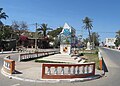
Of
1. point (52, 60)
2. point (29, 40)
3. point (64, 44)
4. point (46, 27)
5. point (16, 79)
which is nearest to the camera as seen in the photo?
point (16, 79)

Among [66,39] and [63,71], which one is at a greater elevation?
[66,39]

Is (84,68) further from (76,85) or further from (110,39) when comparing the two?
(110,39)

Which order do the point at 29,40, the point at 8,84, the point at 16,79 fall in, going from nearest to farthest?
the point at 8,84 → the point at 16,79 → the point at 29,40

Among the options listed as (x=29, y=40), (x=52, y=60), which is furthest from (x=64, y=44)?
(x=29, y=40)

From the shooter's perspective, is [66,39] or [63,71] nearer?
[63,71]

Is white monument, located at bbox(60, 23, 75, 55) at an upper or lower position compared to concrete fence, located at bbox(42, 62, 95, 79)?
upper

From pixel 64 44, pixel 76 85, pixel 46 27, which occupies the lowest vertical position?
pixel 76 85

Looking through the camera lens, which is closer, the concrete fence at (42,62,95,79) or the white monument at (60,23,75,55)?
the concrete fence at (42,62,95,79)

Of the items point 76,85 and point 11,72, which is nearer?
point 76,85

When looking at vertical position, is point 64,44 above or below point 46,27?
below

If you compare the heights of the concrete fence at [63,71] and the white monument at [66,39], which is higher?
the white monument at [66,39]

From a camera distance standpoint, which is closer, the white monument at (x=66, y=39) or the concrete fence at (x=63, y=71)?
the concrete fence at (x=63, y=71)

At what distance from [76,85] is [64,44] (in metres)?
21.3

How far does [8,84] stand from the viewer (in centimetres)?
1180
